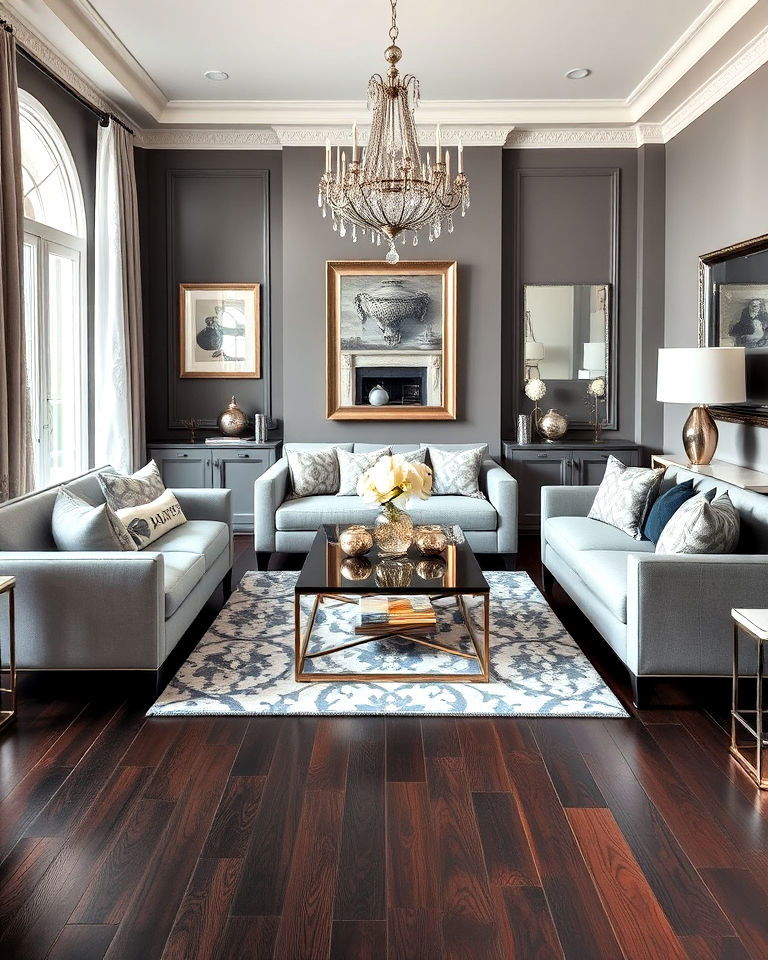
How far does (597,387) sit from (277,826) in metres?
4.90

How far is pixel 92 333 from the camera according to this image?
590 centimetres

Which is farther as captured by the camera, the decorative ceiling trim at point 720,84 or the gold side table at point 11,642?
the decorative ceiling trim at point 720,84

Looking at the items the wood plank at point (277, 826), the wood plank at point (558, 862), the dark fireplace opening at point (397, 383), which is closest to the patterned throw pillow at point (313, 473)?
the dark fireplace opening at point (397, 383)

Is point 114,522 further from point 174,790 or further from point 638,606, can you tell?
point 638,606

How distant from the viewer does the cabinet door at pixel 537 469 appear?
633 cm

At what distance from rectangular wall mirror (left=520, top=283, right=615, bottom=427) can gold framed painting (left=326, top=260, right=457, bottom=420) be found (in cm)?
72

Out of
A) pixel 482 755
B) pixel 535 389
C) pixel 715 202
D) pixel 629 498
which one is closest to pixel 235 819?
pixel 482 755

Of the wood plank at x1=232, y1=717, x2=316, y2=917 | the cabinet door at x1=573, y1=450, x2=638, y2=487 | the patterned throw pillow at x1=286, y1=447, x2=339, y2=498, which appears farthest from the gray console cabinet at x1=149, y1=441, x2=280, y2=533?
the wood plank at x1=232, y1=717, x2=316, y2=917

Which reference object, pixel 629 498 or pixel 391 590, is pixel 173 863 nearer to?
pixel 391 590

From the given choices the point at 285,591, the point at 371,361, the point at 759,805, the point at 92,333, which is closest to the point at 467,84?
the point at 371,361

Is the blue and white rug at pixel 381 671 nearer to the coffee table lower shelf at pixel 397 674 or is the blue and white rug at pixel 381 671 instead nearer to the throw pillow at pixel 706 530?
the coffee table lower shelf at pixel 397 674

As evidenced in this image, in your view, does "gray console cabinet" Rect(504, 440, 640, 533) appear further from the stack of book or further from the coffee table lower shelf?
the coffee table lower shelf

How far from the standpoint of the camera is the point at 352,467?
18.9 feet

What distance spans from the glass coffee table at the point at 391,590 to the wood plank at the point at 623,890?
111cm
